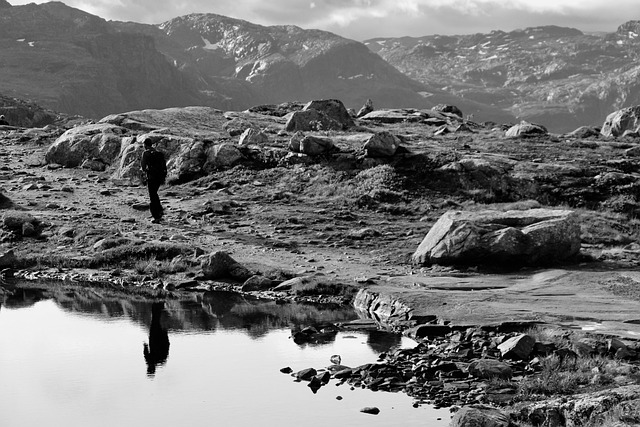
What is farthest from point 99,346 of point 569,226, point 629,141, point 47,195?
point 629,141

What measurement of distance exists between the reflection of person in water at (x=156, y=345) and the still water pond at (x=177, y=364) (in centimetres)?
3

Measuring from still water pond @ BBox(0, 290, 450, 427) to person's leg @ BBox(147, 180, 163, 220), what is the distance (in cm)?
661

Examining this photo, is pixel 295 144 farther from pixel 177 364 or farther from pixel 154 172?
pixel 177 364

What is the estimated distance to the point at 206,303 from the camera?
24.8 meters

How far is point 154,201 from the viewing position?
32250 millimetres

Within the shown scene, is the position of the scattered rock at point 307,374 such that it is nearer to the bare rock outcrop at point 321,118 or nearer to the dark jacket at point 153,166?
the dark jacket at point 153,166

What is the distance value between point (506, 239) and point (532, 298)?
3346 millimetres

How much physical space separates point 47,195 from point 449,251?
19.5 m

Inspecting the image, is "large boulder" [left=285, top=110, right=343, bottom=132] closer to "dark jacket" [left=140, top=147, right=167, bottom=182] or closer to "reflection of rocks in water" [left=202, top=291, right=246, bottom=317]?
"dark jacket" [left=140, top=147, right=167, bottom=182]

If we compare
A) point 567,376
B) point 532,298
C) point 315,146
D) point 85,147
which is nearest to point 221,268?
point 532,298

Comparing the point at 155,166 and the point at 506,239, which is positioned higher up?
the point at 155,166

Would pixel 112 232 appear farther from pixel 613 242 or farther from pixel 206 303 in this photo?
pixel 613 242

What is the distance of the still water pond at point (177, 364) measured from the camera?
48.9ft

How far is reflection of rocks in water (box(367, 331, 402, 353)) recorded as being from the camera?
19.1 metres
